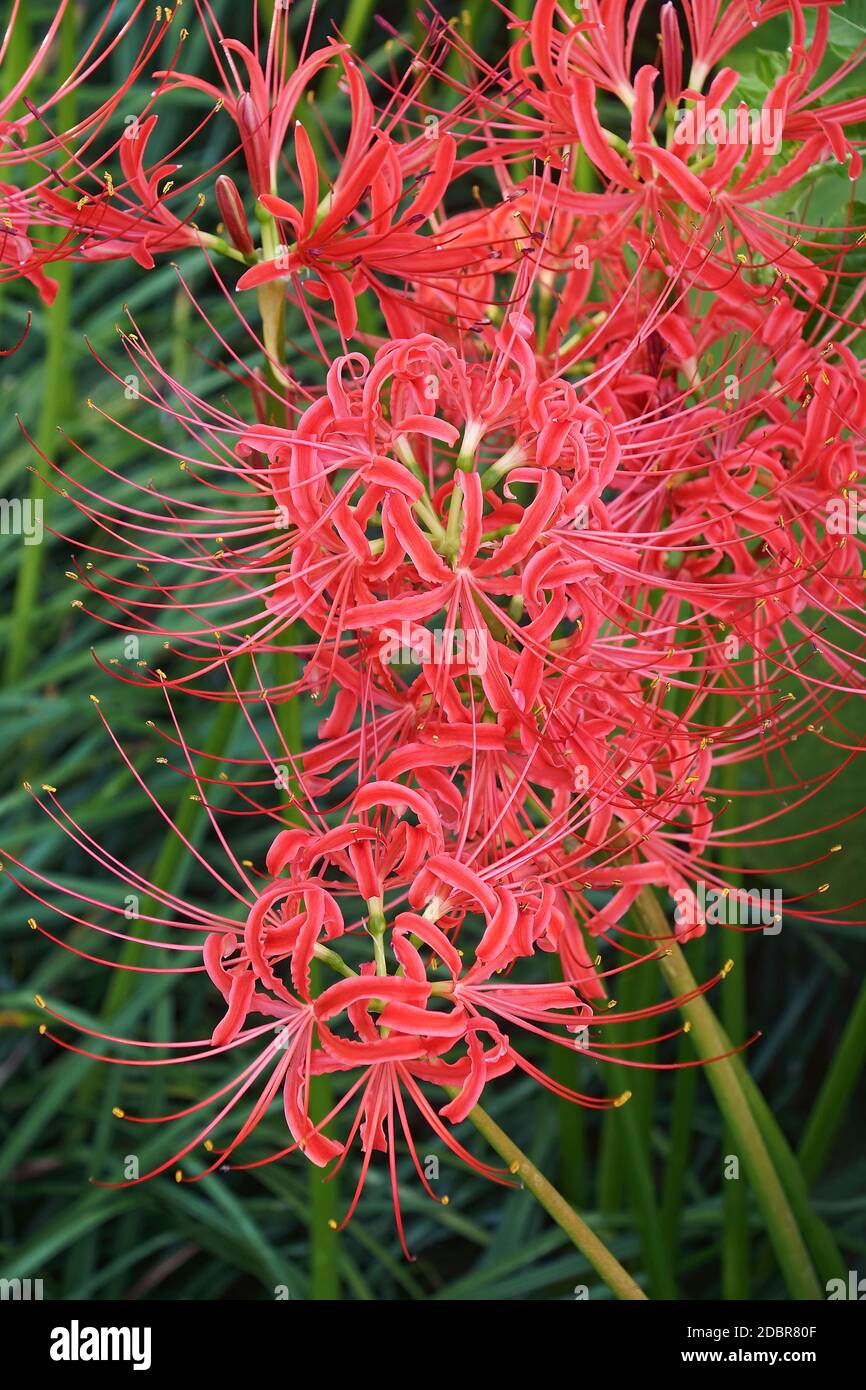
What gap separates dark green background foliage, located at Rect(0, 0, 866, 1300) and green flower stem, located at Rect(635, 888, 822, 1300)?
0.43ft

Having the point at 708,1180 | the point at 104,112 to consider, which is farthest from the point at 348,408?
the point at 708,1180

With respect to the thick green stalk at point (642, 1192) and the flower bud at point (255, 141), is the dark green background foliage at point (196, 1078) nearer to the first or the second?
the thick green stalk at point (642, 1192)

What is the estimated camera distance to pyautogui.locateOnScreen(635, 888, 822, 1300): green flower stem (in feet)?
2.10

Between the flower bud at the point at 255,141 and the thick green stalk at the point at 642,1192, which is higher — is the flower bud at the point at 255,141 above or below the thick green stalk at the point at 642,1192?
above

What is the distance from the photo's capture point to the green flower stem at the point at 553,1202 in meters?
0.52

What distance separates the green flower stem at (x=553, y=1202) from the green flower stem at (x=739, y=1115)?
0.10 meters

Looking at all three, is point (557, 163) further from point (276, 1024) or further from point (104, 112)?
point (276, 1024)

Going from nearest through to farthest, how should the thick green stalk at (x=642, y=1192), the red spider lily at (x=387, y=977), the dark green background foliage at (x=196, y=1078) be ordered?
the red spider lily at (x=387, y=977)
the thick green stalk at (x=642, y=1192)
the dark green background foliage at (x=196, y=1078)

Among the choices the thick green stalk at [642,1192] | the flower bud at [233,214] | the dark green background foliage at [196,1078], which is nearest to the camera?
the flower bud at [233,214]

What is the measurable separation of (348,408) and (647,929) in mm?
296

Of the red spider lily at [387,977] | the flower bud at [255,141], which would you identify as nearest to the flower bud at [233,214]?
the flower bud at [255,141]

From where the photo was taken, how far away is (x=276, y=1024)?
1.63 ft

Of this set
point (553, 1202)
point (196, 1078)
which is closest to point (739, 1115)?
point (553, 1202)

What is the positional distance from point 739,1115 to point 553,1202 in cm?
15
